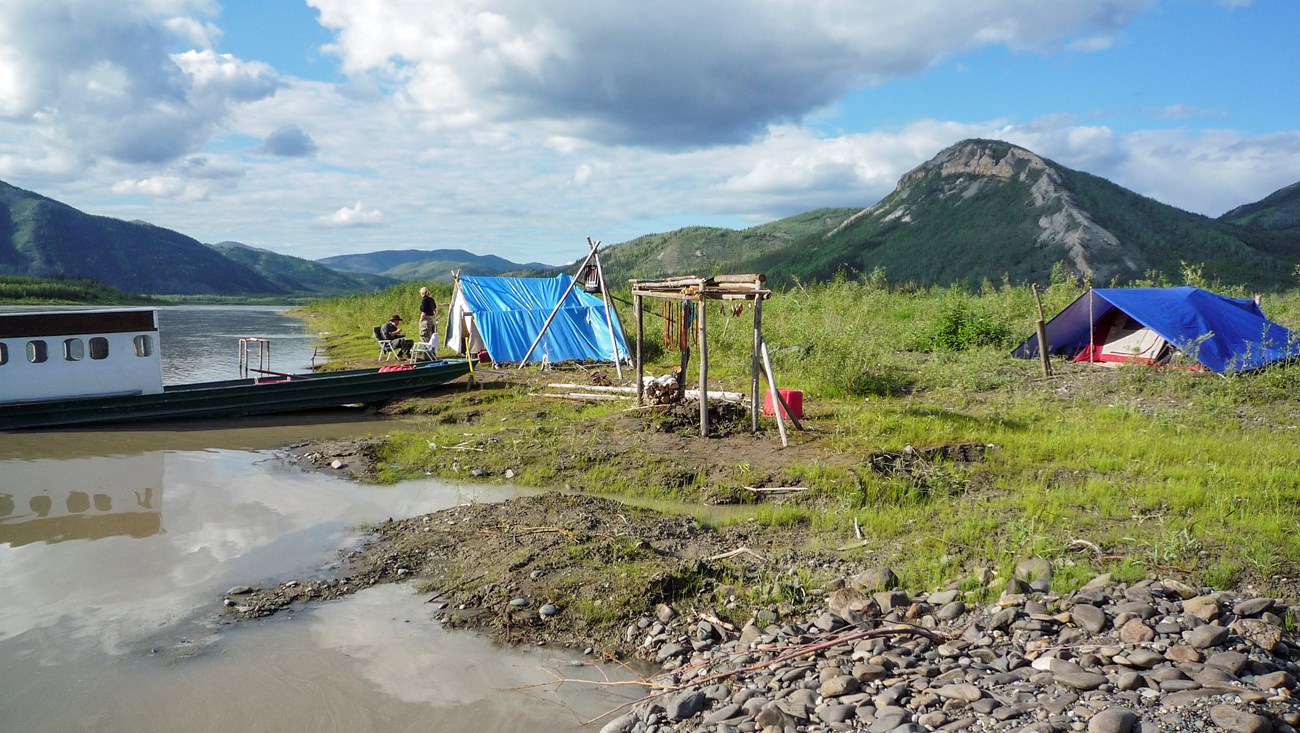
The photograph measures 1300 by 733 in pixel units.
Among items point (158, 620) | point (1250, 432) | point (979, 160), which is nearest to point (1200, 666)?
point (158, 620)

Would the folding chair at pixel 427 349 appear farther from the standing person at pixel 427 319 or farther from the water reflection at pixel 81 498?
the water reflection at pixel 81 498

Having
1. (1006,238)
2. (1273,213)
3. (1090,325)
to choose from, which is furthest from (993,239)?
(1090,325)

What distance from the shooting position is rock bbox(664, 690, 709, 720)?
15.3ft

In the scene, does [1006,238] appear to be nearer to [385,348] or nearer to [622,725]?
[385,348]

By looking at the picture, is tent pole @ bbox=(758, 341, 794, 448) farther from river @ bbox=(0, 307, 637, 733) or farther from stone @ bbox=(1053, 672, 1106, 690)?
stone @ bbox=(1053, 672, 1106, 690)

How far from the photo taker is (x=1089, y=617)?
4.94 meters

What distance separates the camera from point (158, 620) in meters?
6.47

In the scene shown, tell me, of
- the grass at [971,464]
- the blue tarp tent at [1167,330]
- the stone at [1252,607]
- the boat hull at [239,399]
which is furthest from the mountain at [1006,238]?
the stone at [1252,607]

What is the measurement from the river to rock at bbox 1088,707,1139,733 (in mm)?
2749

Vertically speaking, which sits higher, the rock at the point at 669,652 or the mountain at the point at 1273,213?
the mountain at the point at 1273,213

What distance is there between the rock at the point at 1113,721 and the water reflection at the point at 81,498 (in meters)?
9.30

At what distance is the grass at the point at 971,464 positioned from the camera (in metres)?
6.68

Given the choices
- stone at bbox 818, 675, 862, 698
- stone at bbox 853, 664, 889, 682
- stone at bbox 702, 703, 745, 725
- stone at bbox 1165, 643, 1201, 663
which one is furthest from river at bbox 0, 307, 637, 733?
stone at bbox 1165, 643, 1201, 663

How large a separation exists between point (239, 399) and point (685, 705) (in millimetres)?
13725
